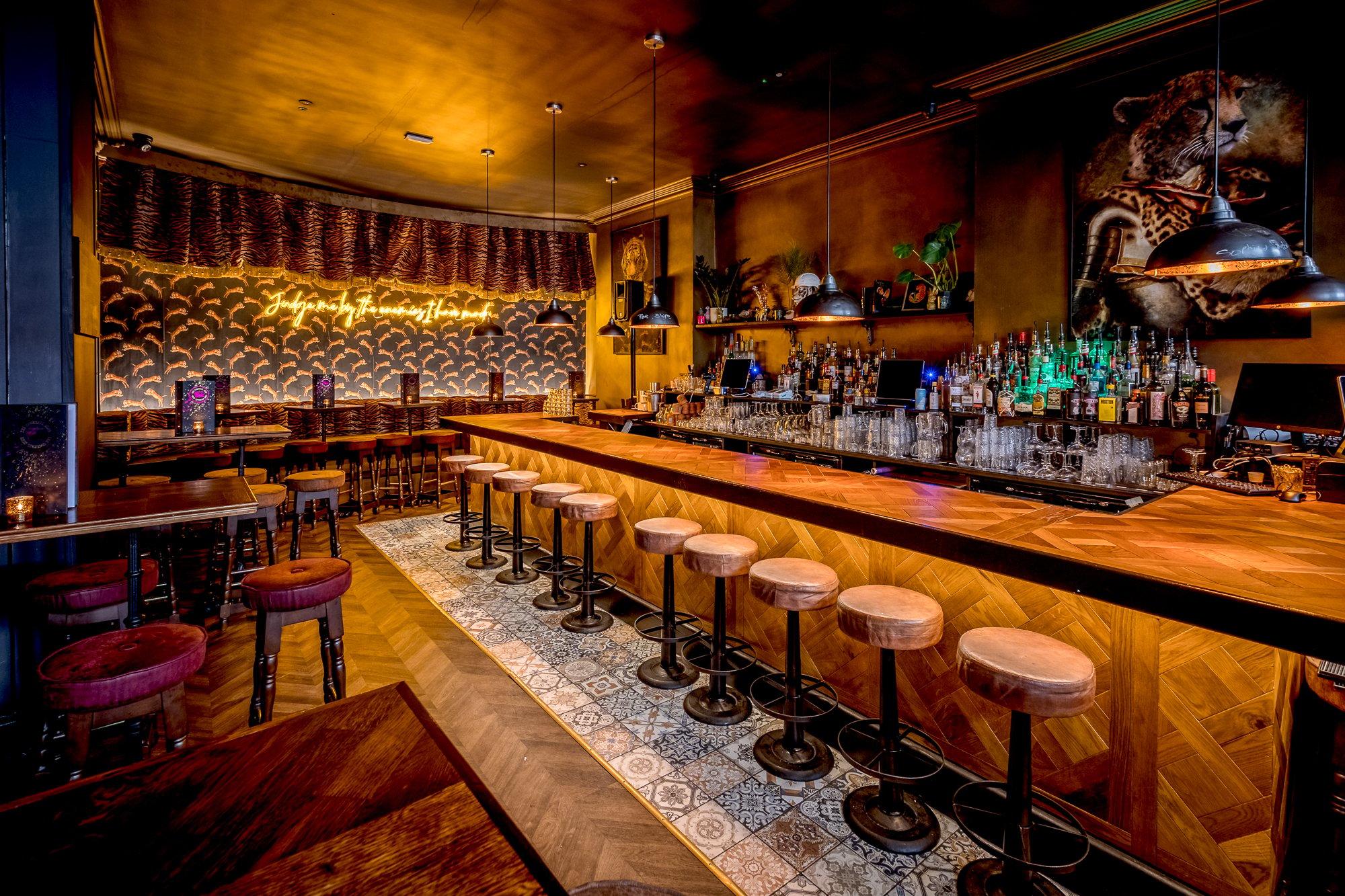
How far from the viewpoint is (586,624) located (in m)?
4.24

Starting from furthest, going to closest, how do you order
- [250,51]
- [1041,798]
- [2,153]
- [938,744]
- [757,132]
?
[757,132], [250,51], [2,153], [938,744], [1041,798]

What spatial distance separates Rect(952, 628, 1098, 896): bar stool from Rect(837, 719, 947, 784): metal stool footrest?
26 cm

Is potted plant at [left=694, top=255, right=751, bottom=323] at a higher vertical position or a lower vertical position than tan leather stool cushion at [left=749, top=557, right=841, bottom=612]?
higher

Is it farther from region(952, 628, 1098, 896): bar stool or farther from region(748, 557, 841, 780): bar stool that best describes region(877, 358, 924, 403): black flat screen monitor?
region(952, 628, 1098, 896): bar stool

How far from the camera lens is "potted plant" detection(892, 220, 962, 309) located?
518 centimetres

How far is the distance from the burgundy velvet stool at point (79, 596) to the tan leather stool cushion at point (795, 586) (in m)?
2.84

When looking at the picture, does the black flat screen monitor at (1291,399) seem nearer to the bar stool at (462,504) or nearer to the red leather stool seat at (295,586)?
the red leather stool seat at (295,586)

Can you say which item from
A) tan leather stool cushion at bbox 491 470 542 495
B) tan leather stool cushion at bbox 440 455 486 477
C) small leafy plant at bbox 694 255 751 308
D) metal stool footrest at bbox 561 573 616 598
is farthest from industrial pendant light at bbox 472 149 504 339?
metal stool footrest at bbox 561 573 616 598

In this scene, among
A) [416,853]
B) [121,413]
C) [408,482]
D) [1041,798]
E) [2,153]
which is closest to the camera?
[416,853]

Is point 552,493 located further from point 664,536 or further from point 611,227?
point 611,227

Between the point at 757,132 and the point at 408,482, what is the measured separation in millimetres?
5976

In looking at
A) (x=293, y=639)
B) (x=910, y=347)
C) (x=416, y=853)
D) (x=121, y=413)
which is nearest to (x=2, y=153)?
(x=293, y=639)

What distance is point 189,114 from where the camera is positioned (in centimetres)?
567

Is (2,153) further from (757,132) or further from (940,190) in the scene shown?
(940,190)
